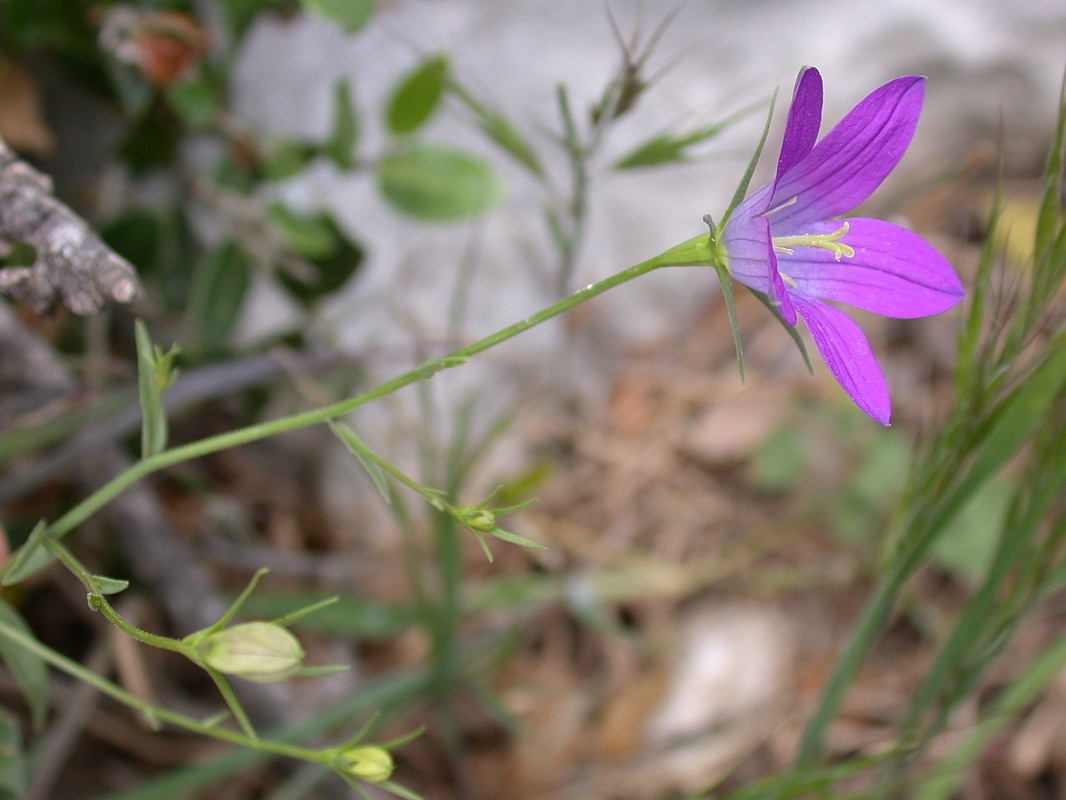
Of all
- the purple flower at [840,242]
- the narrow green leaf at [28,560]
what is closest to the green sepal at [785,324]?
the purple flower at [840,242]

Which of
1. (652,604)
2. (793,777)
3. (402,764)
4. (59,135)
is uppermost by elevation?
(59,135)

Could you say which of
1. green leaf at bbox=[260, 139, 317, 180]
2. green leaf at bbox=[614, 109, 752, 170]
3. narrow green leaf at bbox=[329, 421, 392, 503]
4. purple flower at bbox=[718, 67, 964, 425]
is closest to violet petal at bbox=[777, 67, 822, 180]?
purple flower at bbox=[718, 67, 964, 425]

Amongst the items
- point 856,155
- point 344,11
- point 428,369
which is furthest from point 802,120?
point 344,11

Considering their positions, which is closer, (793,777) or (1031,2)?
(793,777)

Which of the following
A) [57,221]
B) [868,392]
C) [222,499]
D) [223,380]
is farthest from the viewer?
[222,499]

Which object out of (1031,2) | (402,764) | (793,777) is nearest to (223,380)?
(402,764)

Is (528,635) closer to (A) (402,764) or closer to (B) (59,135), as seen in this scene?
(A) (402,764)

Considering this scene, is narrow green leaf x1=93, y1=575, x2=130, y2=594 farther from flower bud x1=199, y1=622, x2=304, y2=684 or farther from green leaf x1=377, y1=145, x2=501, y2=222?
green leaf x1=377, y1=145, x2=501, y2=222

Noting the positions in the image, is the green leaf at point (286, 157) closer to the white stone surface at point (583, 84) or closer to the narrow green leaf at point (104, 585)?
the white stone surface at point (583, 84)
